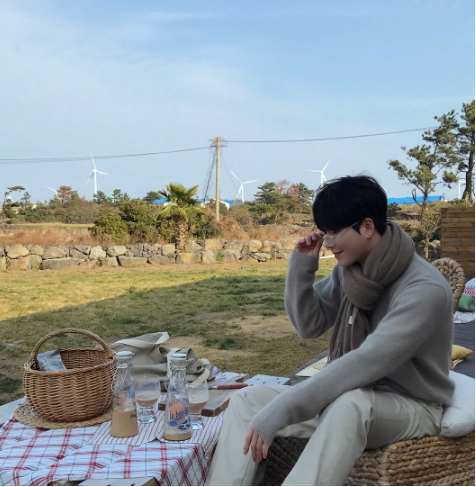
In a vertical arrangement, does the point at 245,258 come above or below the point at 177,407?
below

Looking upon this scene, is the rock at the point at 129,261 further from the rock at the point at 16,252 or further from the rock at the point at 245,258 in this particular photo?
the rock at the point at 245,258

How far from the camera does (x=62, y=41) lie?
34.3 ft

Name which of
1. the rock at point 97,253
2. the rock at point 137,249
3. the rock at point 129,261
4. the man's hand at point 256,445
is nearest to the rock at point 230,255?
the rock at point 137,249

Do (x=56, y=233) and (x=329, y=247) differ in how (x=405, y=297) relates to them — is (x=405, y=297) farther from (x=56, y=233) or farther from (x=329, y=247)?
(x=56, y=233)

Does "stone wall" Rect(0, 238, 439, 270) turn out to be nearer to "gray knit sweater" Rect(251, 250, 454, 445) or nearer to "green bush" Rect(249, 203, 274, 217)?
"green bush" Rect(249, 203, 274, 217)

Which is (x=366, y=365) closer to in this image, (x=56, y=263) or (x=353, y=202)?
(x=353, y=202)

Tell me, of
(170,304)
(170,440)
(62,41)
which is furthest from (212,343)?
(62,41)

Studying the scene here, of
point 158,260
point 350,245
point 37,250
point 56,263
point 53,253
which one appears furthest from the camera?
point 158,260

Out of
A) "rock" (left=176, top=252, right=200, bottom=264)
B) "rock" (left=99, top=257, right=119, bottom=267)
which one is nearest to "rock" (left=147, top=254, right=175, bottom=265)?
"rock" (left=176, top=252, right=200, bottom=264)

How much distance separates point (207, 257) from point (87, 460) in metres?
12.2

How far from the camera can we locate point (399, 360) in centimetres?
143

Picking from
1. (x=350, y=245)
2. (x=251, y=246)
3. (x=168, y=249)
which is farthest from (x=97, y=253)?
(x=350, y=245)

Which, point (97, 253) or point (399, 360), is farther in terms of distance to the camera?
point (97, 253)

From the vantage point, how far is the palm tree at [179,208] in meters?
14.1
